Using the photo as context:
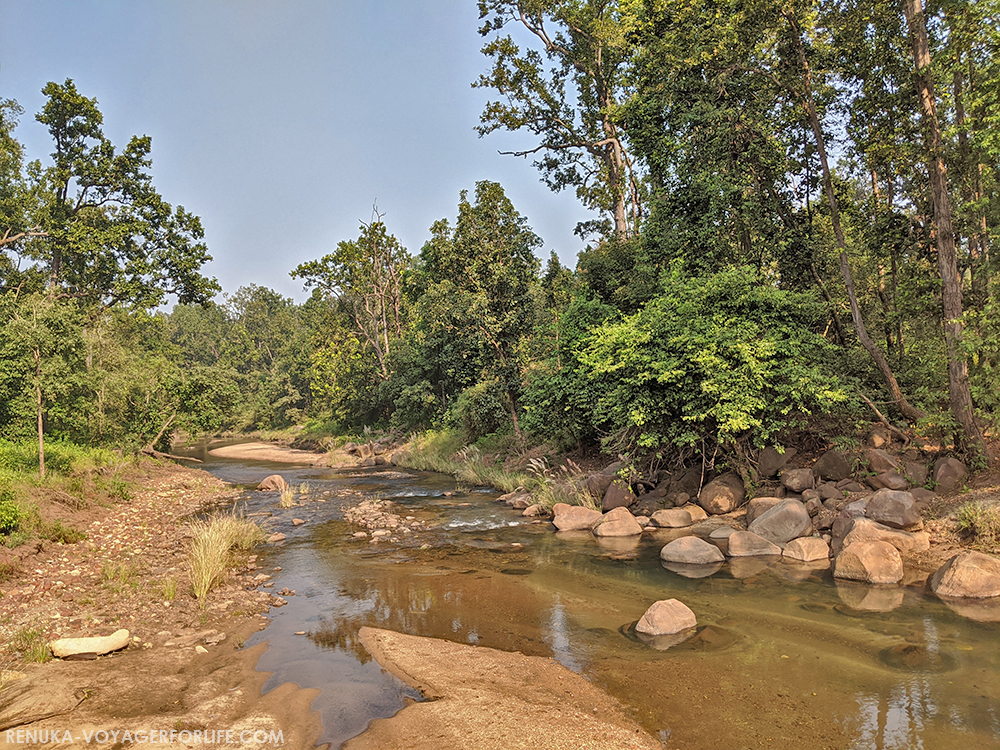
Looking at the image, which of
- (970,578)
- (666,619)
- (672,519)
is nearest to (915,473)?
(970,578)

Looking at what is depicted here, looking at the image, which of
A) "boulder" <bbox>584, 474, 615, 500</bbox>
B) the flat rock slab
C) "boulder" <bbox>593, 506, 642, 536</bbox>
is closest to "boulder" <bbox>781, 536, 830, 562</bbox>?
"boulder" <bbox>593, 506, 642, 536</bbox>

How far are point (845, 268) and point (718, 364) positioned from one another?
502cm

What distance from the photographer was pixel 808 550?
1155cm

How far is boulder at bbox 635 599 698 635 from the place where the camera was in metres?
8.30

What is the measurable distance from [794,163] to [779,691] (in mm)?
15832

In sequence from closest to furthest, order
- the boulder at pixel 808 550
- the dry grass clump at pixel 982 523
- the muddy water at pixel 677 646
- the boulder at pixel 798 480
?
the muddy water at pixel 677 646 < the dry grass clump at pixel 982 523 < the boulder at pixel 808 550 < the boulder at pixel 798 480

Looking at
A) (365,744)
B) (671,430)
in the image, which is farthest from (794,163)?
(365,744)

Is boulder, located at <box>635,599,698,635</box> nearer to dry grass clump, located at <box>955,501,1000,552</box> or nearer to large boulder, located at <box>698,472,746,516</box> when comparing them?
dry grass clump, located at <box>955,501,1000,552</box>

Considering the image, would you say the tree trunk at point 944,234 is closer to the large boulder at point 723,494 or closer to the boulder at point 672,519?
the large boulder at point 723,494

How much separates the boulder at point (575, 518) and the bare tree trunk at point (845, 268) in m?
8.64

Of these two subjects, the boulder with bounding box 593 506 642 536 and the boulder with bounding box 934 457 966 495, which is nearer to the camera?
the boulder with bounding box 934 457 966 495

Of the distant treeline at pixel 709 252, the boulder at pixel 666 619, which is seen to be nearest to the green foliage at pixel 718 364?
the distant treeline at pixel 709 252

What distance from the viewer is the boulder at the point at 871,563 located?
1004 cm

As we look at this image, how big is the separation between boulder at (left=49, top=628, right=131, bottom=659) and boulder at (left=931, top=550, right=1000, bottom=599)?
1274cm
